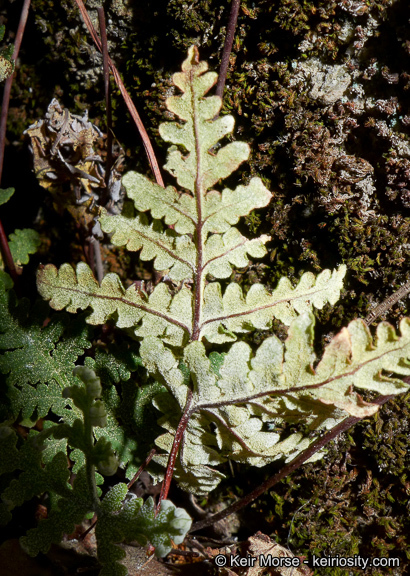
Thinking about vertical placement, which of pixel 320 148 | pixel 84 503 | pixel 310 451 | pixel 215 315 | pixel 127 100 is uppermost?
pixel 127 100

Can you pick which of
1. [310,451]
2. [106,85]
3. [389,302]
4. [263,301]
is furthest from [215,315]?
[106,85]

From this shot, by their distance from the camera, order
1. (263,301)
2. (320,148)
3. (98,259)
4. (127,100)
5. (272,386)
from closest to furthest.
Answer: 1. (272,386)
2. (263,301)
3. (320,148)
4. (127,100)
5. (98,259)

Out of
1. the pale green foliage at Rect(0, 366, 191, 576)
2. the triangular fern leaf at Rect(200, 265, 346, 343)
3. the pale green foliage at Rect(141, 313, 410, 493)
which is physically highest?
the triangular fern leaf at Rect(200, 265, 346, 343)

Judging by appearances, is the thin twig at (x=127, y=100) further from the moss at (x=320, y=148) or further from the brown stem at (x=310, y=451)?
the brown stem at (x=310, y=451)

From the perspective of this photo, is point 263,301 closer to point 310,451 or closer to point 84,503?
point 310,451

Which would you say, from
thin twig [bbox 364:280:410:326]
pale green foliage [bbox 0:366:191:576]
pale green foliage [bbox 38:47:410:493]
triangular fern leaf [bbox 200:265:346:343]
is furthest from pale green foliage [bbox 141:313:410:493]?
thin twig [bbox 364:280:410:326]

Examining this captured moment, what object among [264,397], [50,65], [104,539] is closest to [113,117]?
[50,65]

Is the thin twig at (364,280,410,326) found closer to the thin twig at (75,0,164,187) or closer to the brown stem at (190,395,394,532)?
the brown stem at (190,395,394,532)

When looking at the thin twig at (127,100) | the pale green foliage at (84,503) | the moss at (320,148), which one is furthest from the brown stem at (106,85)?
the pale green foliage at (84,503)
